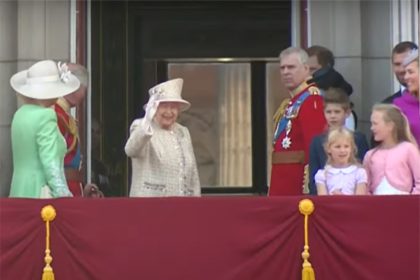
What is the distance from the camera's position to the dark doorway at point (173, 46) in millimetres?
9383

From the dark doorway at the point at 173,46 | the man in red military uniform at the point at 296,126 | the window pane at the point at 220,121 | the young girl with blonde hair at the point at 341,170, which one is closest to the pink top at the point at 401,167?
the young girl with blonde hair at the point at 341,170

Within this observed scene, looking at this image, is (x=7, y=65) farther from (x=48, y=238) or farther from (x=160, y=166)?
(x=48, y=238)

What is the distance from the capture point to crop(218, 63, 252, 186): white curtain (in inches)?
389

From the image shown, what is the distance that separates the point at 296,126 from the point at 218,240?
1.35 meters

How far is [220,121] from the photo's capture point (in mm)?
9898

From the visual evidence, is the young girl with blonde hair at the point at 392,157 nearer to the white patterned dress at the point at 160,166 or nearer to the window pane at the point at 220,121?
the white patterned dress at the point at 160,166

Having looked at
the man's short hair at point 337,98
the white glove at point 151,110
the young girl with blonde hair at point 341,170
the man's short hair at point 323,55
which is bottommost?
the young girl with blonde hair at point 341,170

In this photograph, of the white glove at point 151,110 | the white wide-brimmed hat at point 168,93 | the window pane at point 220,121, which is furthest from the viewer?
the window pane at point 220,121

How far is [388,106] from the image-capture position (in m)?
6.99

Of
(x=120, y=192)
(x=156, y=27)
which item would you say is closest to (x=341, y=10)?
(x=156, y=27)

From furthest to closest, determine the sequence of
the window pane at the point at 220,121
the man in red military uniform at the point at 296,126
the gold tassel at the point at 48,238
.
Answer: the window pane at the point at 220,121 → the man in red military uniform at the point at 296,126 → the gold tassel at the point at 48,238

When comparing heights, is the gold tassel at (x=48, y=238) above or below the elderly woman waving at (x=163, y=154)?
below

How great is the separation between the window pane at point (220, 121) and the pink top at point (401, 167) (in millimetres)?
3070

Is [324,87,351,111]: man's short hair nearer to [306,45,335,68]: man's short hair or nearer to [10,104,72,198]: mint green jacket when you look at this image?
[306,45,335,68]: man's short hair
